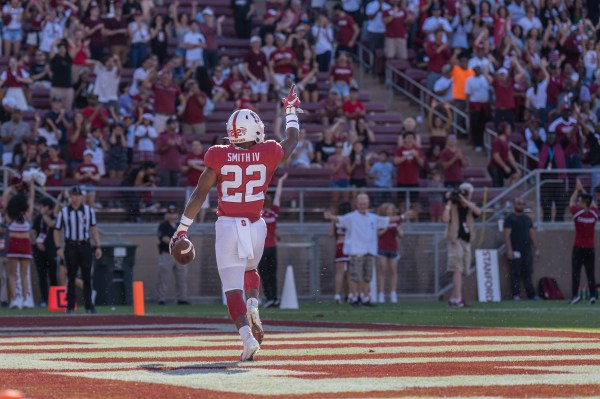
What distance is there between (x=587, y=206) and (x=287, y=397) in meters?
15.2

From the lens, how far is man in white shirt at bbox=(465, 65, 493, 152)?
Answer: 26891mm

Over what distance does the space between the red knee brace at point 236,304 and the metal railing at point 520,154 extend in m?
16.2

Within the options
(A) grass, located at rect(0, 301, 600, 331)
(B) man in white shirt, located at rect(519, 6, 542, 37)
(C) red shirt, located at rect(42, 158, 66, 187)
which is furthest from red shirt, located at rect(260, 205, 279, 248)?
(B) man in white shirt, located at rect(519, 6, 542, 37)

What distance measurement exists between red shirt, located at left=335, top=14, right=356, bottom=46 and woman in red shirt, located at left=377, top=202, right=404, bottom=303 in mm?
6739

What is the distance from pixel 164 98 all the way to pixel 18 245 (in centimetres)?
472

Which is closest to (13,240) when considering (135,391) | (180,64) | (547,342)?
(180,64)

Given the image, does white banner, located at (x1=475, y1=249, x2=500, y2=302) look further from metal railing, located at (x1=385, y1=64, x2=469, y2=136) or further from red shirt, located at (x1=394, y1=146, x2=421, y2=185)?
metal railing, located at (x1=385, y1=64, x2=469, y2=136)

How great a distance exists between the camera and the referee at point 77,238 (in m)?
18.8

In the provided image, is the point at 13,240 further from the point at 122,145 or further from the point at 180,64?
the point at 180,64

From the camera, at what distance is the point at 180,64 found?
26.0 meters

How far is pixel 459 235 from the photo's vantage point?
2122 cm

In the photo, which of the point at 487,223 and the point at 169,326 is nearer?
the point at 169,326

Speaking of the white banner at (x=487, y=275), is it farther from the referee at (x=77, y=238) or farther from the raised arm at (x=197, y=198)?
the raised arm at (x=197, y=198)

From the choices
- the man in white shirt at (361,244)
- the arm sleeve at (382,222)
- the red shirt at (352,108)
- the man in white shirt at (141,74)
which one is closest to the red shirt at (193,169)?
the man in white shirt at (141,74)
